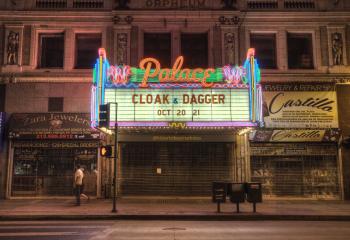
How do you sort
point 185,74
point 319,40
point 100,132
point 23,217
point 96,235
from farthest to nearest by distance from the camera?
1. point 319,40
2. point 100,132
3. point 185,74
4. point 23,217
5. point 96,235

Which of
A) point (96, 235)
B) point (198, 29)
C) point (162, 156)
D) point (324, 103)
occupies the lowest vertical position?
point (96, 235)

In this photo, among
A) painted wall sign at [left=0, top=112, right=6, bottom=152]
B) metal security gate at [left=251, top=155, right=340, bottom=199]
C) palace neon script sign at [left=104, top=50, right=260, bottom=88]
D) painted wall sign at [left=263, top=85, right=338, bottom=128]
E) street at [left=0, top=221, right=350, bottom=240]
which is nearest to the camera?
street at [left=0, top=221, right=350, bottom=240]

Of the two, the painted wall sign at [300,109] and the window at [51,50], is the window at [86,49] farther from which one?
the painted wall sign at [300,109]

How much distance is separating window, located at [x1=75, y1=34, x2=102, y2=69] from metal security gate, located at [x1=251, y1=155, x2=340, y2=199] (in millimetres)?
11029

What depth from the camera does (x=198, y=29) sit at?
24797 mm

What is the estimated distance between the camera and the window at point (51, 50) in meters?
24.4

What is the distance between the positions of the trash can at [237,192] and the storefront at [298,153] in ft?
17.7

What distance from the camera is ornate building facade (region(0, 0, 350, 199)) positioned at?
23.2m

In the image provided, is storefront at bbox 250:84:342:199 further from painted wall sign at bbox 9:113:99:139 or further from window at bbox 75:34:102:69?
window at bbox 75:34:102:69

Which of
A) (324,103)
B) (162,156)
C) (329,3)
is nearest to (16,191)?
(162,156)

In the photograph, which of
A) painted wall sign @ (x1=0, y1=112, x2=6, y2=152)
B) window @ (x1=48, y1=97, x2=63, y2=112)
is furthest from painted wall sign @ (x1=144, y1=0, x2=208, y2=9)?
painted wall sign @ (x1=0, y1=112, x2=6, y2=152)

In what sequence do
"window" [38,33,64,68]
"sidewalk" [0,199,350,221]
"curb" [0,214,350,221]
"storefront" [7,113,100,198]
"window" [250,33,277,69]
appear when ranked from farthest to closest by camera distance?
1. "window" [250,33,277,69]
2. "window" [38,33,64,68]
3. "storefront" [7,113,100,198]
4. "sidewalk" [0,199,350,221]
5. "curb" [0,214,350,221]

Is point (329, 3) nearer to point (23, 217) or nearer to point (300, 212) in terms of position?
point (300, 212)

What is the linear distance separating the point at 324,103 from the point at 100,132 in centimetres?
1261
